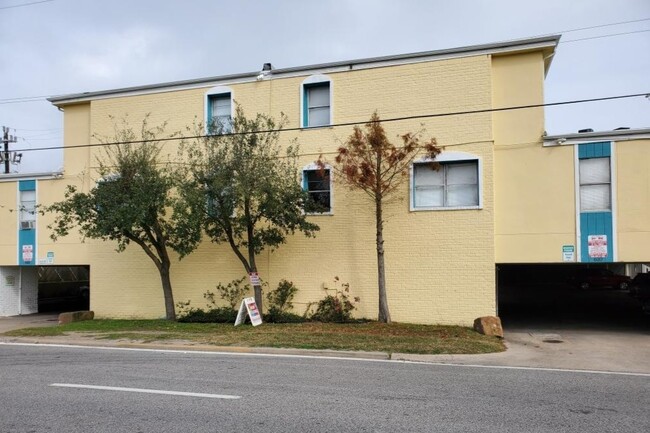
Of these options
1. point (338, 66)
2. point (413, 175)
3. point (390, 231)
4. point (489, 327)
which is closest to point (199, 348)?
point (390, 231)

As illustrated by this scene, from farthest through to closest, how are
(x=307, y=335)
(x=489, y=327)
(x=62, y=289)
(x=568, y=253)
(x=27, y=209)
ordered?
(x=62, y=289), (x=27, y=209), (x=568, y=253), (x=489, y=327), (x=307, y=335)

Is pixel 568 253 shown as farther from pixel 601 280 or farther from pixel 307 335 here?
pixel 601 280

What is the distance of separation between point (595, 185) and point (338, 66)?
27.4 ft

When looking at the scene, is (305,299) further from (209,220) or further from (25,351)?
(25,351)

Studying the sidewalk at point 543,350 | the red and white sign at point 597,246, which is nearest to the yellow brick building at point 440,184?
the red and white sign at point 597,246

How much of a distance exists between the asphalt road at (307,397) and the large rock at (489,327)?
4.19 m

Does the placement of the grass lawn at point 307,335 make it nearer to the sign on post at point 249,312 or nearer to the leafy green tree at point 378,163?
the sign on post at point 249,312

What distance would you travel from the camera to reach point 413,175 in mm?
16062

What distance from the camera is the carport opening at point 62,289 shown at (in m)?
24.6

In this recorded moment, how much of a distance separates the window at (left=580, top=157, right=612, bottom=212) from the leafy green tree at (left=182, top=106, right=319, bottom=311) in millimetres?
7620

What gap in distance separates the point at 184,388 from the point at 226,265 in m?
9.96

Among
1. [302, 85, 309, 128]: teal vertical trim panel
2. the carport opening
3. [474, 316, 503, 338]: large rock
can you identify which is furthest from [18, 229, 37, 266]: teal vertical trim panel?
[474, 316, 503, 338]: large rock

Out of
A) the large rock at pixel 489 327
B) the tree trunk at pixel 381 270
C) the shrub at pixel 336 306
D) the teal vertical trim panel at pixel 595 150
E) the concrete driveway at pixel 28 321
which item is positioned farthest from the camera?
the concrete driveway at pixel 28 321

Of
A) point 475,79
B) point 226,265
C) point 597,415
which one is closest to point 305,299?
point 226,265
